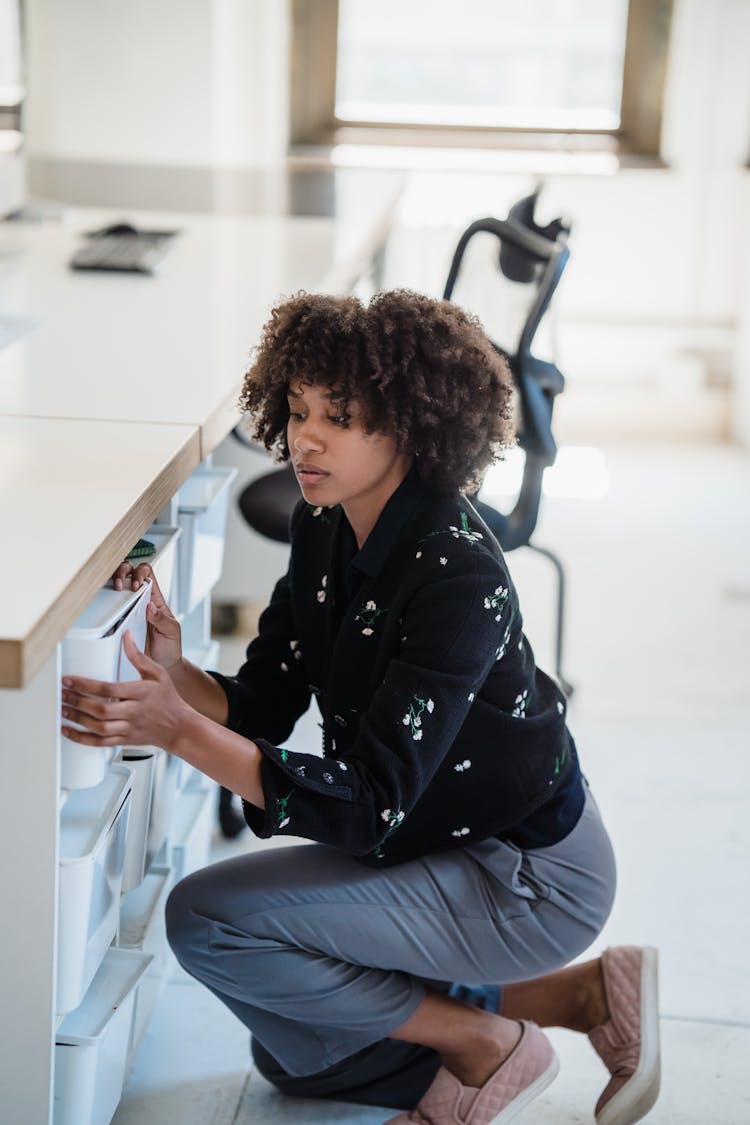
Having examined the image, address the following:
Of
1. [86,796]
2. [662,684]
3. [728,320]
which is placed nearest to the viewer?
[86,796]

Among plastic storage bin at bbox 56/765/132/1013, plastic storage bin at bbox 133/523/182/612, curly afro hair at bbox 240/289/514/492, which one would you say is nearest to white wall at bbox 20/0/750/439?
plastic storage bin at bbox 133/523/182/612

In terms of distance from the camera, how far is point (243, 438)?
2518 mm

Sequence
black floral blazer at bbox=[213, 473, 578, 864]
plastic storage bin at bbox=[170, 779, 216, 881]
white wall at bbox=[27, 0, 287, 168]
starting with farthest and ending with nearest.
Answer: white wall at bbox=[27, 0, 287, 168], plastic storage bin at bbox=[170, 779, 216, 881], black floral blazer at bbox=[213, 473, 578, 864]

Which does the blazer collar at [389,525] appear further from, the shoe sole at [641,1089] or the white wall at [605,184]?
the white wall at [605,184]

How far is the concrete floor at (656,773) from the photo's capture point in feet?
5.20

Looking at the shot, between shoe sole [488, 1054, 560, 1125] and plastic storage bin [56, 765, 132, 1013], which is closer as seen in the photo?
plastic storage bin [56, 765, 132, 1013]

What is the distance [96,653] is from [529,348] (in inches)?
46.7

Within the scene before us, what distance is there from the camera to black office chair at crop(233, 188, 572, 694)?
6.97 feet

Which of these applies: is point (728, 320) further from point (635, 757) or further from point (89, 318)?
point (89, 318)

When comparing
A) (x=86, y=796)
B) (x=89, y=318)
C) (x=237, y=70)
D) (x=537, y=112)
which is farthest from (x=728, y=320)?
(x=86, y=796)

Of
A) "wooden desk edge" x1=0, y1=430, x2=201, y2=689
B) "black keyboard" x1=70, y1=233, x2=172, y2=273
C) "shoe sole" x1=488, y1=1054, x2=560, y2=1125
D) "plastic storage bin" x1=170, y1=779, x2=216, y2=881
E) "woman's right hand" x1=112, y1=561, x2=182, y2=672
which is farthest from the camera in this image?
"black keyboard" x1=70, y1=233, x2=172, y2=273

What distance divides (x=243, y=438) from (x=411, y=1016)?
1313mm

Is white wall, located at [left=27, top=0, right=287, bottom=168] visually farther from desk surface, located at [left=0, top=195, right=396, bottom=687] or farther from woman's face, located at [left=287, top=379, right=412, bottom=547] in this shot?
woman's face, located at [left=287, top=379, right=412, bottom=547]

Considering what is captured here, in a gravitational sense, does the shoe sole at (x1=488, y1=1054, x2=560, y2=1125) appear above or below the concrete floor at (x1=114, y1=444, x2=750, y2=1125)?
above
